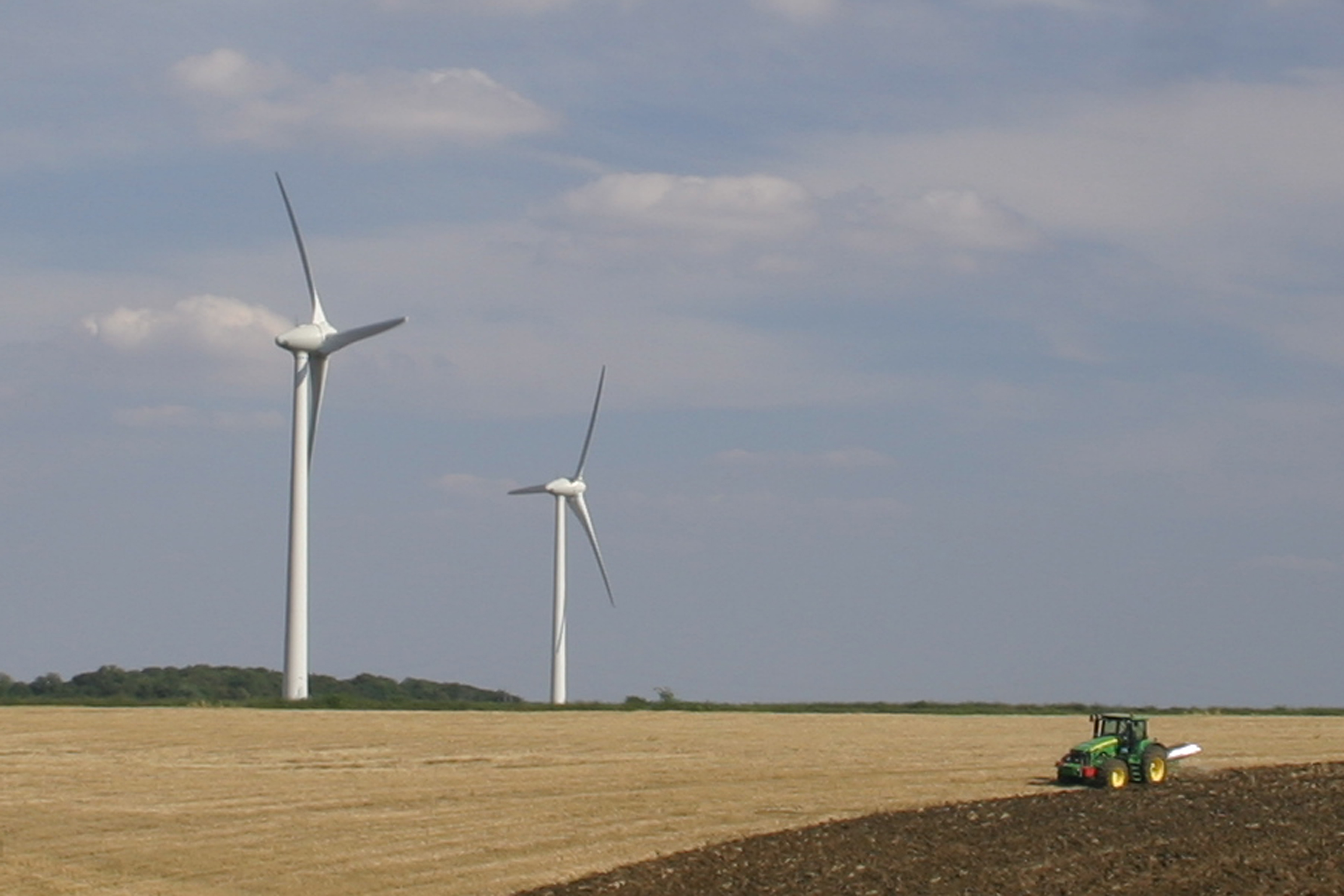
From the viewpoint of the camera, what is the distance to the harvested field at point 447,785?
27.3m

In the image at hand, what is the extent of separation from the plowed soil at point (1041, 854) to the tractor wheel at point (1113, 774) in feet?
7.97

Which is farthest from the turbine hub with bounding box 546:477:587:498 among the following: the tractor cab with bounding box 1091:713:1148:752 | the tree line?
the tractor cab with bounding box 1091:713:1148:752

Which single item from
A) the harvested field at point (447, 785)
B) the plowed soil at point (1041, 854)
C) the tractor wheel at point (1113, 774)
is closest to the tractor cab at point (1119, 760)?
the tractor wheel at point (1113, 774)

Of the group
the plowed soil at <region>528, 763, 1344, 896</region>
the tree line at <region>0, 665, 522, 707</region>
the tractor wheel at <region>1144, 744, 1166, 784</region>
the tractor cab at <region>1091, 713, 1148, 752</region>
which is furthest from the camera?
the tree line at <region>0, 665, 522, 707</region>

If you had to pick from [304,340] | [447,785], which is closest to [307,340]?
[304,340]

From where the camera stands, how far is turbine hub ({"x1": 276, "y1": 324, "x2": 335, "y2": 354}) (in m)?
66.1

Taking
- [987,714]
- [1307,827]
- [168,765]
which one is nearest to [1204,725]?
[987,714]

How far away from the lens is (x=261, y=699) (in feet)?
213

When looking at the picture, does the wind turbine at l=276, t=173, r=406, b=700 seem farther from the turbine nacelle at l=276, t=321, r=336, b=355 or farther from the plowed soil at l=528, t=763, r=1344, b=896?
the plowed soil at l=528, t=763, r=1344, b=896

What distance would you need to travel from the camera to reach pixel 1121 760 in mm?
35812

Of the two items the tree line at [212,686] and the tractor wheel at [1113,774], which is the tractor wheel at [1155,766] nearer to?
the tractor wheel at [1113,774]

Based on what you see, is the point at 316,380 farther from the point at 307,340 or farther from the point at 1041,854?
the point at 1041,854

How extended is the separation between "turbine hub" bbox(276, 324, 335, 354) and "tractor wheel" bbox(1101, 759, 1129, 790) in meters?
39.2

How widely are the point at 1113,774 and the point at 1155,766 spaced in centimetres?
124
